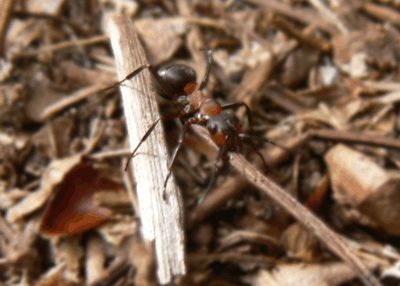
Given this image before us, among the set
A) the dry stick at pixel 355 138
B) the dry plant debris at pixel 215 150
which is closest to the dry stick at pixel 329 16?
the dry plant debris at pixel 215 150

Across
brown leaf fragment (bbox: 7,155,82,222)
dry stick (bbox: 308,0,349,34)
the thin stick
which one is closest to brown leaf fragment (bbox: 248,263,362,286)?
brown leaf fragment (bbox: 7,155,82,222)

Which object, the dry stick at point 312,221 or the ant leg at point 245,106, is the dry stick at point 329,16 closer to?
the ant leg at point 245,106

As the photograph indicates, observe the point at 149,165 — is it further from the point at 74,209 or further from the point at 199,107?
the point at 199,107

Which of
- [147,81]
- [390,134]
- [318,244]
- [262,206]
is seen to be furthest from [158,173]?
[390,134]

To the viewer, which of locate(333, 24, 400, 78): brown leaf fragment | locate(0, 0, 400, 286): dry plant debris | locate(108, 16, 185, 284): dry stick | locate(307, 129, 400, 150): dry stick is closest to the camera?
locate(108, 16, 185, 284): dry stick

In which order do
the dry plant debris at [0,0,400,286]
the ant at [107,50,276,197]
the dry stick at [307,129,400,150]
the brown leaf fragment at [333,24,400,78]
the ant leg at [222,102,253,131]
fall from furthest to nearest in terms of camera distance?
the brown leaf fragment at [333,24,400,78] → the dry stick at [307,129,400,150] → the ant leg at [222,102,253,131] → the ant at [107,50,276,197] → the dry plant debris at [0,0,400,286]

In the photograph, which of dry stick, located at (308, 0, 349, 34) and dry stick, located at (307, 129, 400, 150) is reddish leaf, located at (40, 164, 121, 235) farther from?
dry stick, located at (308, 0, 349, 34)

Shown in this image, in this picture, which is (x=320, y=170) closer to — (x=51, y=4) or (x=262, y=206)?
(x=262, y=206)
